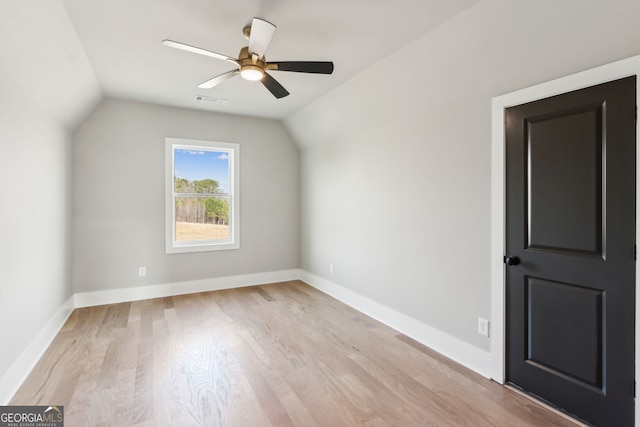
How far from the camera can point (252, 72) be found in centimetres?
245

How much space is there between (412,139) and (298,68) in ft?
4.41

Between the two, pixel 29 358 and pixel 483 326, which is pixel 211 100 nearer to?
pixel 29 358

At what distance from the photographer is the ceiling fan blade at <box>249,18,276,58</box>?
1940 millimetres

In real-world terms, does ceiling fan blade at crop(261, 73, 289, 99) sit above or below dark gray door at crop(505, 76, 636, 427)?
above

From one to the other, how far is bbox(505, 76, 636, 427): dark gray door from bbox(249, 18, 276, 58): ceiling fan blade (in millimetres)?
1722

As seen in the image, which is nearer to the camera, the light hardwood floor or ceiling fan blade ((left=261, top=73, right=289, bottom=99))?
the light hardwood floor

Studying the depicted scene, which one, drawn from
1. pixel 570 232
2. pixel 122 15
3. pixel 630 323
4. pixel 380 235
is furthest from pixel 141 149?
pixel 630 323

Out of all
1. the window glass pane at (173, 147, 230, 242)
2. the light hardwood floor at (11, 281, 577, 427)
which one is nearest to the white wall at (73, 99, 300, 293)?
the window glass pane at (173, 147, 230, 242)

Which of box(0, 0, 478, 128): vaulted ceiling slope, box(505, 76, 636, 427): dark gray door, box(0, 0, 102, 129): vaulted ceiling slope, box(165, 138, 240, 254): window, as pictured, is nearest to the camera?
box(505, 76, 636, 427): dark gray door

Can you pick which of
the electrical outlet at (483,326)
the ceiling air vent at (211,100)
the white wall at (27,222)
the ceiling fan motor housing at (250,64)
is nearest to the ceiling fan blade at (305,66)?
the ceiling fan motor housing at (250,64)

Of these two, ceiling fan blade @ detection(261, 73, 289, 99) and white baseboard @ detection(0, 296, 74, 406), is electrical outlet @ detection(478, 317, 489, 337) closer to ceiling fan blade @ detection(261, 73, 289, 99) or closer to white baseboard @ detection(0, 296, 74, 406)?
ceiling fan blade @ detection(261, 73, 289, 99)

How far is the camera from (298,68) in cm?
241

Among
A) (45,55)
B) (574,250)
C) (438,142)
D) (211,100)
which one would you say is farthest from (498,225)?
(211,100)

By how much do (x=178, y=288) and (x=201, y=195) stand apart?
136cm
